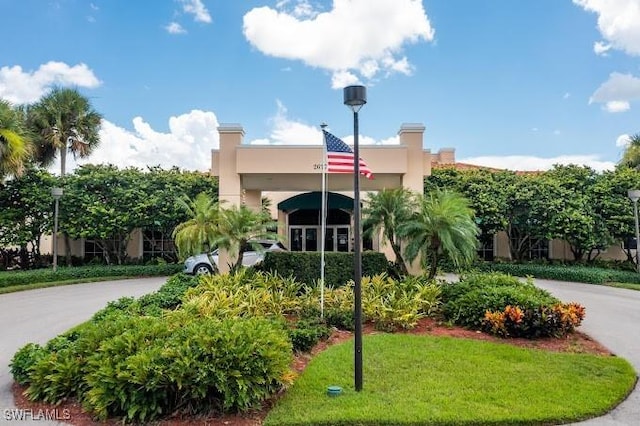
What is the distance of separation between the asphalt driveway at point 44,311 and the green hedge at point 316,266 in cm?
486

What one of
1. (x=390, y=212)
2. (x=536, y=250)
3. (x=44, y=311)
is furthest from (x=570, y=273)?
(x=44, y=311)

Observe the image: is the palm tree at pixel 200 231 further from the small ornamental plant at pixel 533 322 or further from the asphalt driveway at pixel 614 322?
the asphalt driveway at pixel 614 322

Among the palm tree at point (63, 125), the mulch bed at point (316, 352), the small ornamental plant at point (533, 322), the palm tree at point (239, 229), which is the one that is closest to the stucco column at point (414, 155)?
the palm tree at point (239, 229)

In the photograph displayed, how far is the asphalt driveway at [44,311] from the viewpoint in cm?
696

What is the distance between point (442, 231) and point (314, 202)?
12503mm

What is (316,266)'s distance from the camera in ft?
37.4

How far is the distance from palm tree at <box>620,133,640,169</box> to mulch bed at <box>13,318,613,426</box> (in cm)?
1797

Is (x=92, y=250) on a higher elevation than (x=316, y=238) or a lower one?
lower

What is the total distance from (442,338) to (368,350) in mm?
1599

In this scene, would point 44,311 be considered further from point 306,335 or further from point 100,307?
point 306,335

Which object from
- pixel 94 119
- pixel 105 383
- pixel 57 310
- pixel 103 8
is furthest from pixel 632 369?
pixel 94 119

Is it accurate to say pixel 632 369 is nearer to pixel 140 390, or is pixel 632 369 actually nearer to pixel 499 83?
pixel 140 390

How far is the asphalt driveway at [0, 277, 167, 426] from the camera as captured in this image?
22.8 feet

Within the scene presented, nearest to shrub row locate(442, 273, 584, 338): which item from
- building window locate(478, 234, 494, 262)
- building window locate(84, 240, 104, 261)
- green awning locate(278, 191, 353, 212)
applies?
green awning locate(278, 191, 353, 212)
